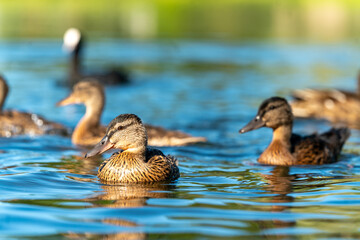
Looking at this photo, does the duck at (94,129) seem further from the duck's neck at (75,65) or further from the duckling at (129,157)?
the duck's neck at (75,65)

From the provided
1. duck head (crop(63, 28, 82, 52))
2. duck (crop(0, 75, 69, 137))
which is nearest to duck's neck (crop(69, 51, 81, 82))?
duck head (crop(63, 28, 82, 52))

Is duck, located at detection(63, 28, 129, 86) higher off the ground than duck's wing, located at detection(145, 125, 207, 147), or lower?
higher

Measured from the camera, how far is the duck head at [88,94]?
13797 millimetres

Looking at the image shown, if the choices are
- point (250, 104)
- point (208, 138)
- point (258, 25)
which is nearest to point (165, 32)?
point (258, 25)

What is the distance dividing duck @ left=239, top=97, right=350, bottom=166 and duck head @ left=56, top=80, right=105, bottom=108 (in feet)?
11.5

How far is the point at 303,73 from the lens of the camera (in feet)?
80.6

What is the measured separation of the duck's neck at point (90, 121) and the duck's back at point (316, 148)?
372cm

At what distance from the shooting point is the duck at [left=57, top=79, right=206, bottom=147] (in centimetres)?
1267

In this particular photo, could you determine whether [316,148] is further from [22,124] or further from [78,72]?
[78,72]

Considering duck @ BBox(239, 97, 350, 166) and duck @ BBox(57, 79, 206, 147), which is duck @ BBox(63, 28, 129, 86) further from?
duck @ BBox(239, 97, 350, 166)

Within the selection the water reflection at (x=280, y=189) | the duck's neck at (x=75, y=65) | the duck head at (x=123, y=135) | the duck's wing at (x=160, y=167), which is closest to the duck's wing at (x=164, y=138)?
the water reflection at (x=280, y=189)

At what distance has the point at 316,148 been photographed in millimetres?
11281

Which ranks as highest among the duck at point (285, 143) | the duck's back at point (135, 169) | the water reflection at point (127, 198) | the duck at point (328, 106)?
the duck at point (328, 106)

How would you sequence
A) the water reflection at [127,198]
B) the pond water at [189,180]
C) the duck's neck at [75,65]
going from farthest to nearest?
1. the duck's neck at [75,65]
2. the pond water at [189,180]
3. the water reflection at [127,198]
